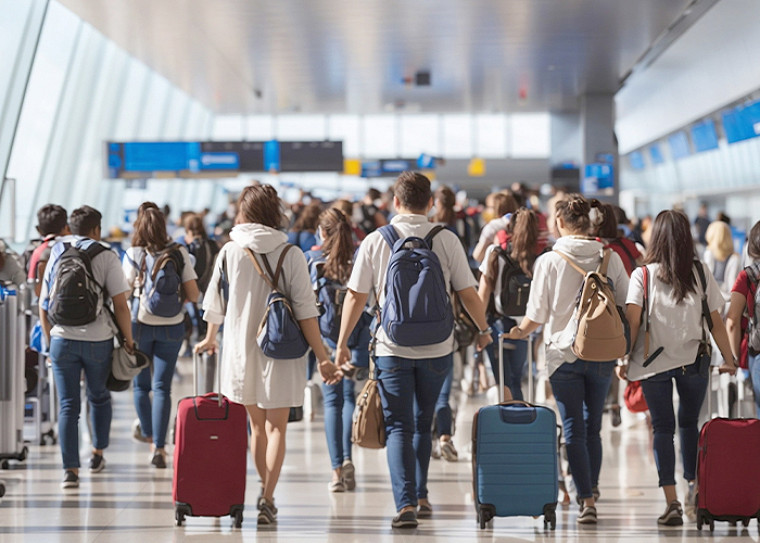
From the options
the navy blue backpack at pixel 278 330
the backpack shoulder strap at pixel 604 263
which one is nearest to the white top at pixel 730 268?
the backpack shoulder strap at pixel 604 263

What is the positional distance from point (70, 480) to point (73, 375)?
2.21ft

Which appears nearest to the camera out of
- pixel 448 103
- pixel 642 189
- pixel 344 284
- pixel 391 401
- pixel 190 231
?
pixel 391 401

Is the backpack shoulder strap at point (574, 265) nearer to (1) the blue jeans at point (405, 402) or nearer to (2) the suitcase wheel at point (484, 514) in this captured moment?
(1) the blue jeans at point (405, 402)

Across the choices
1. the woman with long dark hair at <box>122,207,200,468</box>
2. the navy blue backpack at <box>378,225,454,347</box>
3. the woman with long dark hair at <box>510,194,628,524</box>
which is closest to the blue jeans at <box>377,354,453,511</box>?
the navy blue backpack at <box>378,225,454,347</box>

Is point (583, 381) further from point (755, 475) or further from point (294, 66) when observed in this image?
point (294, 66)

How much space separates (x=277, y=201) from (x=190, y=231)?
13.3 feet

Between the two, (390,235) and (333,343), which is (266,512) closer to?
(333,343)

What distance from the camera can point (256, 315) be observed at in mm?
5633

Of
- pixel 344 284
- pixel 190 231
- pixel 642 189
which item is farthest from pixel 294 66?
pixel 642 189

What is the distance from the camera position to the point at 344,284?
679 cm

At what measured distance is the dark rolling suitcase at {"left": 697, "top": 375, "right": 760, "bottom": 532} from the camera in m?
5.50

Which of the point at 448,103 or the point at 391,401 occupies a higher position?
the point at 448,103

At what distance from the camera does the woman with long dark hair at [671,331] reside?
559 centimetres

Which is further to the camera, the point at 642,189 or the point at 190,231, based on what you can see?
the point at 642,189
